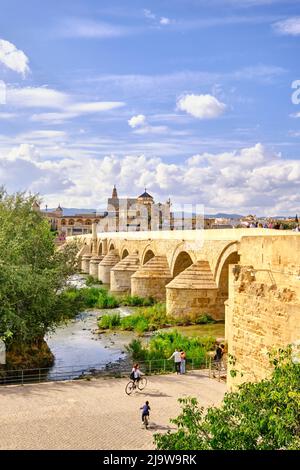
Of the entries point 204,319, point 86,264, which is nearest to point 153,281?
point 204,319

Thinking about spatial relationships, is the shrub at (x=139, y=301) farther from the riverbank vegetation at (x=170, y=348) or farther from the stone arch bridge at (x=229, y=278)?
the riverbank vegetation at (x=170, y=348)

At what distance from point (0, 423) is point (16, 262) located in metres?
5.69

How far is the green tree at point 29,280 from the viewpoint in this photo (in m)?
12.5

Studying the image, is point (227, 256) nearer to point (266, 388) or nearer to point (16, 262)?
point (16, 262)

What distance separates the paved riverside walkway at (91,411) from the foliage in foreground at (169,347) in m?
2.01

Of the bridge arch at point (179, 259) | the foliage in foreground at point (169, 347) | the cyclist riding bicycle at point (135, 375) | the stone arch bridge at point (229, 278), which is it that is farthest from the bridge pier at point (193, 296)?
the cyclist riding bicycle at point (135, 375)

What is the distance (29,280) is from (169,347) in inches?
169

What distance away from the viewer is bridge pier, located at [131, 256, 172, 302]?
85.9 ft

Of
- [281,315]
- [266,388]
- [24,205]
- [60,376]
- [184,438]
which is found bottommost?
[60,376]

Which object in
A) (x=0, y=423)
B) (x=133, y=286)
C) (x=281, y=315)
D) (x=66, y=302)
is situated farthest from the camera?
(x=133, y=286)

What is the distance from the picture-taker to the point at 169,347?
1456cm

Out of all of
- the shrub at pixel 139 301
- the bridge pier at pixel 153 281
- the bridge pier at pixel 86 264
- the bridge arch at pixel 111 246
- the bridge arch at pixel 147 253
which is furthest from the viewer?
the bridge pier at pixel 86 264

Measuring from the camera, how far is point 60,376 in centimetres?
1280
